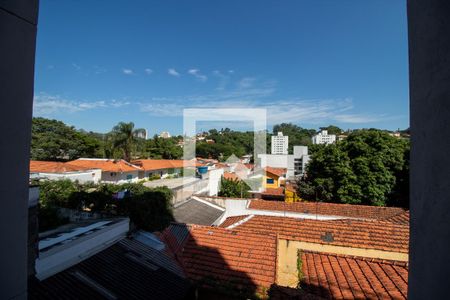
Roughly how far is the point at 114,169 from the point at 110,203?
16737mm

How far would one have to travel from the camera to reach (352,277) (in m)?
5.62

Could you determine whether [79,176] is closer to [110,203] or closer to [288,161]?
[110,203]

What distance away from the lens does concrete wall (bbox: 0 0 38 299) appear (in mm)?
879

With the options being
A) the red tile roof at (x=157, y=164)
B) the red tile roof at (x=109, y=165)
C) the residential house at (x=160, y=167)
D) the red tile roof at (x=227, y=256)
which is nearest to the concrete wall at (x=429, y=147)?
the red tile roof at (x=227, y=256)

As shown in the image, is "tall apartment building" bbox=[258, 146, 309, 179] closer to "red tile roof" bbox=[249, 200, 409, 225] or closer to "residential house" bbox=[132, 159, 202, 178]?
"residential house" bbox=[132, 159, 202, 178]

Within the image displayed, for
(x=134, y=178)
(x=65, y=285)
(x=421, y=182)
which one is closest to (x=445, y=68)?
(x=421, y=182)

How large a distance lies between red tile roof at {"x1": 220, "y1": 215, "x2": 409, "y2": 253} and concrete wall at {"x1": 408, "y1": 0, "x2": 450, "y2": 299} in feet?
20.7

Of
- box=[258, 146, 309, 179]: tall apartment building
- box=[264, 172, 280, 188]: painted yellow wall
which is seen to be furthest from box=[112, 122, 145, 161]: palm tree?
box=[258, 146, 309, 179]: tall apartment building

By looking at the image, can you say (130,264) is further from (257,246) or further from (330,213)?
(330,213)

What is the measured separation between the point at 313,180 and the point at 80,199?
648 inches

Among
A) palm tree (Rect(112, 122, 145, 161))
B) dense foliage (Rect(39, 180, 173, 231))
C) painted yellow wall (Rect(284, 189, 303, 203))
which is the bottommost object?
painted yellow wall (Rect(284, 189, 303, 203))

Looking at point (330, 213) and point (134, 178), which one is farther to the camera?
point (134, 178)

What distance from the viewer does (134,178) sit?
2748cm

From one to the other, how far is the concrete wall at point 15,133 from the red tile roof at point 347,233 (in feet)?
21.8
